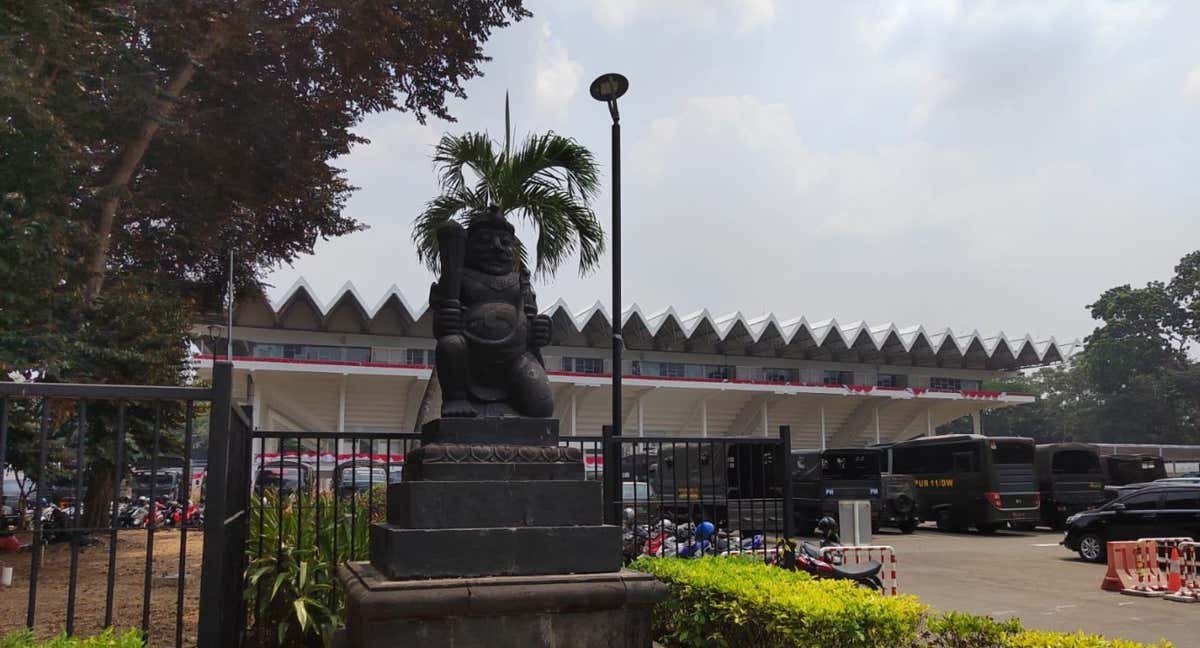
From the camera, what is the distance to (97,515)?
14430 millimetres

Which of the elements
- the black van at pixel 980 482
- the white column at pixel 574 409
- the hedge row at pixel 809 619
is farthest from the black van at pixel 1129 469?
the hedge row at pixel 809 619

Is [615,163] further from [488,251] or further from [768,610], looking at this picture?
[768,610]

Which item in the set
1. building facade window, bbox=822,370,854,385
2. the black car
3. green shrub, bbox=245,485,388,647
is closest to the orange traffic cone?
the black car

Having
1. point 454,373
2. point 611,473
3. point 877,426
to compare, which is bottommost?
A: point 611,473

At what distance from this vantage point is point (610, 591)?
4523 millimetres

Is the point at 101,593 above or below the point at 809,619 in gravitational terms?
below

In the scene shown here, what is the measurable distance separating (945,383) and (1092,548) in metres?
34.3

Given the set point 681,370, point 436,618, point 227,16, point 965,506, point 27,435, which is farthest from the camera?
point 681,370

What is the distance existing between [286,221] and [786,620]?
15.3 metres

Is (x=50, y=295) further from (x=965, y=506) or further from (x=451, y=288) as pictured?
(x=965, y=506)

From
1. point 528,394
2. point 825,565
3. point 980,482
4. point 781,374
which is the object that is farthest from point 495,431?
point 781,374

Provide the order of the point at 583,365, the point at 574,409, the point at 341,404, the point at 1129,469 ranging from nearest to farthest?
the point at 1129,469, the point at 341,404, the point at 574,409, the point at 583,365

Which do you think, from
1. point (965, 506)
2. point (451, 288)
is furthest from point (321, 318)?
point (451, 288)

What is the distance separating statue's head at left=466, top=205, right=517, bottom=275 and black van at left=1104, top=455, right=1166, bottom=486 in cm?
2632
